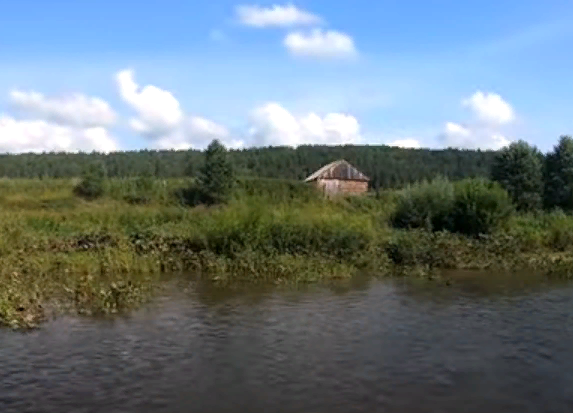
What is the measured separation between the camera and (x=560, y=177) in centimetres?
6091

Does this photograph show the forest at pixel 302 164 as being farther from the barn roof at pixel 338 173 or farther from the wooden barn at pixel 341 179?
the barn roof at pixel 338 173

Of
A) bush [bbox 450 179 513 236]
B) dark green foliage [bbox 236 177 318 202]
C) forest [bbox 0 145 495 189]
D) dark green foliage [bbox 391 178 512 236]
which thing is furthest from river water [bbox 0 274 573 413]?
forest [bbox 0 145 495 189]

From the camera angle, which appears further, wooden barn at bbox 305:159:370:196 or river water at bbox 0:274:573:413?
wooden barn at bbox 305:159:370:196

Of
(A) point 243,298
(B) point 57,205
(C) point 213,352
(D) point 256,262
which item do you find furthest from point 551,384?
(B) point 57,205

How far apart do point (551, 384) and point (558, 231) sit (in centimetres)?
2316

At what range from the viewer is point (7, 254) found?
22453 mm

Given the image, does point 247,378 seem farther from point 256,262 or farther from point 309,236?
point 309,236

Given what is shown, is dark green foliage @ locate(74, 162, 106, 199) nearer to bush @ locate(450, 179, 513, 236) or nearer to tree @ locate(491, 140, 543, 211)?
bush @ locate(450, 179, 513, 236)

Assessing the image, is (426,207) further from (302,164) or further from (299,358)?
(302,164)

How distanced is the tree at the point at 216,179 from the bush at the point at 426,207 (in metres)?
18.1

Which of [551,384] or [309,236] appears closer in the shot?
[551,384]

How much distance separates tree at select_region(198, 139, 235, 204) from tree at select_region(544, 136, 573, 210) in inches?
1087

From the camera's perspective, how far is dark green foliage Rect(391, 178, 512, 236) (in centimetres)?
3416

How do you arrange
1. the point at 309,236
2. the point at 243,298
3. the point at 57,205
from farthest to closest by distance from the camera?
the point at 57,205
the point at 309,236
the point at 243,298
